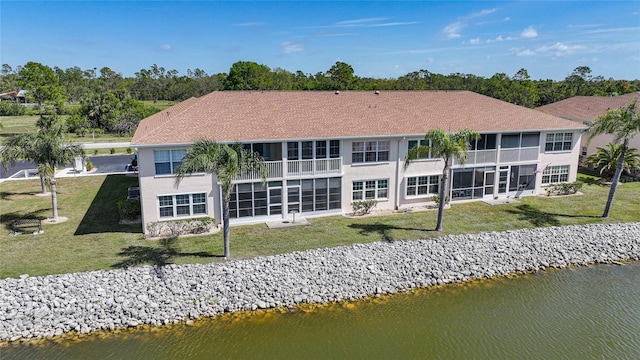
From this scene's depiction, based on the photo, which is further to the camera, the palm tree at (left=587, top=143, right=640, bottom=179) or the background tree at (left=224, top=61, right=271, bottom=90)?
the background tree at (left=224, top=61, right=271, bottom=90)

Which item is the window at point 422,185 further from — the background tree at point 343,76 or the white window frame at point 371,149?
the background tree at point 343,76

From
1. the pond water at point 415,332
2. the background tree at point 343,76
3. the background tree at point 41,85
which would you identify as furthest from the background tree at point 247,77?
the pond water at point 415,332

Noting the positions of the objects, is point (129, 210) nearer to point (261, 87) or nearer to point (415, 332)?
point (415, 332)

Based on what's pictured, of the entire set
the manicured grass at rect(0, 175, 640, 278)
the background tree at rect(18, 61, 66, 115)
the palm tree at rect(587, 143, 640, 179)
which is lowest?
the manicured grass at rect(0, 175, 640, 278)

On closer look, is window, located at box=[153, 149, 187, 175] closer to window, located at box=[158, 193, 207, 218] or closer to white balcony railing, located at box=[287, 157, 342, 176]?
window, located at box=[158, 193, 207, 218]

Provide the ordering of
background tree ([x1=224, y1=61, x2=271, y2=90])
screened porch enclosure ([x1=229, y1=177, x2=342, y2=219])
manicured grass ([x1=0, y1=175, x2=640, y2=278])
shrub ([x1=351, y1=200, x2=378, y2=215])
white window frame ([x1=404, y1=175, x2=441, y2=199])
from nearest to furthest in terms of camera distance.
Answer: manicured grass ([x1=0, y1=175, x2=640, y2=278]), screened porch enclosure ([x1=229, y1=177, x2=342, y2=219]), shrub ([x1=351, y1=200, x2=378, y2=215]), white window frame ([x1=404, y1=175, x2=441, y2=199]), background tree ([x1=224, y1=61, x2=271, y2=90])

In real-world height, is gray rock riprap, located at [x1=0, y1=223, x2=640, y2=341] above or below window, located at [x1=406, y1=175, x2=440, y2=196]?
below

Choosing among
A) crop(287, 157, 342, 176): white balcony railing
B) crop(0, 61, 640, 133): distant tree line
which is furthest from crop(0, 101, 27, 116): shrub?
crop(287, 157, 342, 176): white balcony railing

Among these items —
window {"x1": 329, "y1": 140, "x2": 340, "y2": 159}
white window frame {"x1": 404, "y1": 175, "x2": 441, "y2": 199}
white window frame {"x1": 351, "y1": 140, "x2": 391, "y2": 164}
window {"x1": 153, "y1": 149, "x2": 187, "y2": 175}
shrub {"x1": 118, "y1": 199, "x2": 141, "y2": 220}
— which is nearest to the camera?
window {"x1": 153, "y1": 149, "x2": 187, "y2": 175}
